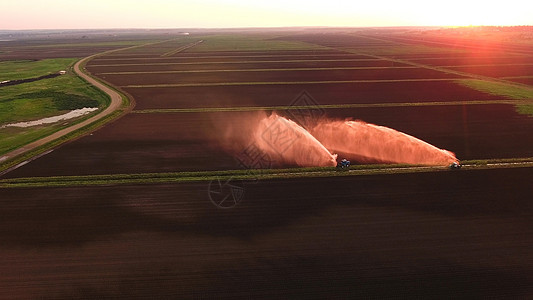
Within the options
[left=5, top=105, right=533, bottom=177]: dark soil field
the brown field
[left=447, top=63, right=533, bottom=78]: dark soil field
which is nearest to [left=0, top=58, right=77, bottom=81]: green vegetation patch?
[left=5, top=105, right=533, bottom=177]: dark soil field

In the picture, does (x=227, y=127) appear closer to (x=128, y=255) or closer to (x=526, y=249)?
(x=128, y=255)

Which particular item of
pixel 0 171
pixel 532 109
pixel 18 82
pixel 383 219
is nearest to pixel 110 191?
pixel 0 171

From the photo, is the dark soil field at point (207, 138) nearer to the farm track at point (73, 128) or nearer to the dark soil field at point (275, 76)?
the farm track at point (73, 128)

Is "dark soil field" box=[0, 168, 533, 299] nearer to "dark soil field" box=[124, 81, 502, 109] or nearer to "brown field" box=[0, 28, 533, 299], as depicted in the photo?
"brown field" box=[0, 28, 533, 299]

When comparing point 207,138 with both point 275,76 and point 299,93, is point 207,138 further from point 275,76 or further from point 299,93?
point 275,76

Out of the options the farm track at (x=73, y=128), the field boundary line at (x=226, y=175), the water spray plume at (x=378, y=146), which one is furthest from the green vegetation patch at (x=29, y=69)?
the water spray plume at (x=378, y=146)

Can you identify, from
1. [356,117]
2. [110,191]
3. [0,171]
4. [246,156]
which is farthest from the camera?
[356,117]
